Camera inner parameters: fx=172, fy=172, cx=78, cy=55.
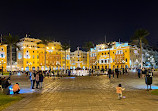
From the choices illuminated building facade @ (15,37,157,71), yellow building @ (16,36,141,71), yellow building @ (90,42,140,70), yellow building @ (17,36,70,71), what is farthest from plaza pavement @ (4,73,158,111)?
yellow building @ (17,36,70,71)

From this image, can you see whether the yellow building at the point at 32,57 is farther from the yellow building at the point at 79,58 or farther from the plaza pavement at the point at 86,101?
the plaza pavement at the point at 86,101

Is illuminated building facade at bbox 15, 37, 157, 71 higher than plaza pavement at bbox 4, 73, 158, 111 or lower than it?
higher

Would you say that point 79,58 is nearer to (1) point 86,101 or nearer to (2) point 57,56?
(2) point 57,56

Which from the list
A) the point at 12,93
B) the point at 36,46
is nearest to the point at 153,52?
the point at 36,46

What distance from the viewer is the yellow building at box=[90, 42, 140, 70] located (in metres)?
83.1

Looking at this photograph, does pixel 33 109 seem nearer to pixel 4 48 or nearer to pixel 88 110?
pixel 88 110

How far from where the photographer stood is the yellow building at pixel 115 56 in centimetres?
8312

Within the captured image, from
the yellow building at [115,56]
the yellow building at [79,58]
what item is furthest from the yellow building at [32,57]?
the yellow building at [115,56]

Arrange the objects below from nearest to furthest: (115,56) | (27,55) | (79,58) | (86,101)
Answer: (86,101) → (115,56) → (27,55) → (79,58)

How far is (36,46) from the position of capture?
303 ft

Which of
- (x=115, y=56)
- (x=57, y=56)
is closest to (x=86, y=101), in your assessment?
(x=115, y=56)

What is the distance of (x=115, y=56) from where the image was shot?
84938 millimetres

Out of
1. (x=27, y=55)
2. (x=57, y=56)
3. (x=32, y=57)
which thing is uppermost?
(x=27, y=55)

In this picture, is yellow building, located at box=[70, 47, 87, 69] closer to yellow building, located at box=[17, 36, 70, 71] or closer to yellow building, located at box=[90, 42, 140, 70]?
yellow building, located at box=[90, 42, 140, 70]
